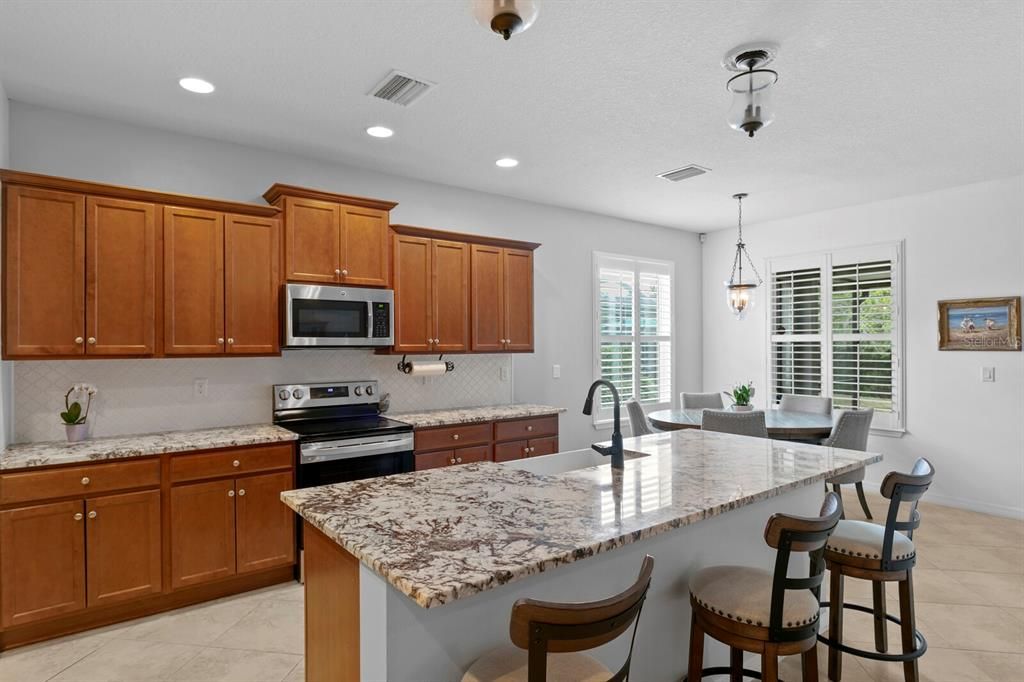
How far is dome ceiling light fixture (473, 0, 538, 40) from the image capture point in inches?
61.4

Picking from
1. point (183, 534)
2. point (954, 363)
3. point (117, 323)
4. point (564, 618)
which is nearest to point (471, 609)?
point (564, 618)

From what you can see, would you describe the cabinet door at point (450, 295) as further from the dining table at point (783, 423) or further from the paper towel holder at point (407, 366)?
the dining table at point (783, 423)

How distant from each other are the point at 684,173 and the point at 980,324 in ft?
9.55

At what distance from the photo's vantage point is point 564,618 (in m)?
1.19

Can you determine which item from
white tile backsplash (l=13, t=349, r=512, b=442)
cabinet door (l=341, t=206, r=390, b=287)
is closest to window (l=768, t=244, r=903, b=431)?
white tile backsplash (l=13, t=349, r=512, b=442)

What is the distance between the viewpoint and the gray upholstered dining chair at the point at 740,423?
13.9 feet

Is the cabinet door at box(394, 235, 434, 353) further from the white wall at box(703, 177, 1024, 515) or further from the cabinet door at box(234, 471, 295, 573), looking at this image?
the white wall at box(703, 177, 1024, 515)

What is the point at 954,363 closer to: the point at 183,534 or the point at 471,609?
the point at 471,609

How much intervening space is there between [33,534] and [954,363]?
6.71 meters

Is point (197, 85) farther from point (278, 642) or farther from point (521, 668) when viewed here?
point (521, 668)

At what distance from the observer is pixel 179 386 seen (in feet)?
11.9

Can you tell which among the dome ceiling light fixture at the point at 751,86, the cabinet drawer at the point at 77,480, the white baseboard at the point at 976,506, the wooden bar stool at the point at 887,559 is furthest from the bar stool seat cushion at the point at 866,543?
the cabinet drawer at the point at 77,480

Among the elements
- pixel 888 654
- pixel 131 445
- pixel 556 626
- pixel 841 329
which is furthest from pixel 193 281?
pixel 841 329

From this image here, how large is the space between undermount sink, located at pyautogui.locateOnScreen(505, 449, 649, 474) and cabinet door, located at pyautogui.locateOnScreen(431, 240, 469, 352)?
1.92 m
